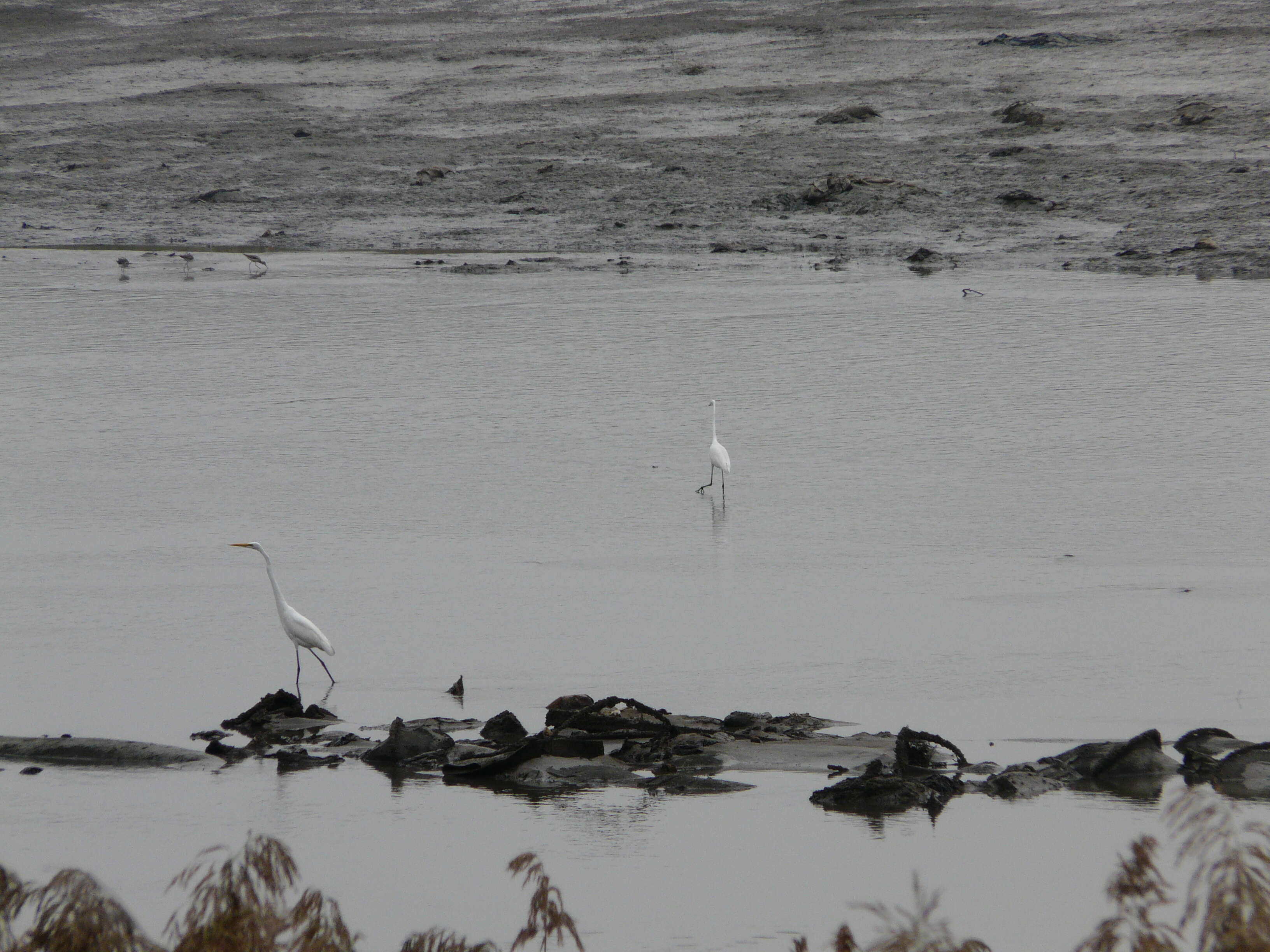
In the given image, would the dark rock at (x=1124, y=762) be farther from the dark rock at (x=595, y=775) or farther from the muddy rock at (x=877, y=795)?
the dark rock at (x=595, y=775)

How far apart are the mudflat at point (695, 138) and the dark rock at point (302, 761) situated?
1048 centimetres

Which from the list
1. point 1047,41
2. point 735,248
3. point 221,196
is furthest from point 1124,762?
point 1047,41

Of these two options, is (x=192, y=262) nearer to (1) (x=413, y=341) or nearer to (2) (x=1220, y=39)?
(1) (x=413, y=341)

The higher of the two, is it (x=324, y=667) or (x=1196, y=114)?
(x=1196, y=114)

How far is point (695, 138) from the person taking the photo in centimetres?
2183

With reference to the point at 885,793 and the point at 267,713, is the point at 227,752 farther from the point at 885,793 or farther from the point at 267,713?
the point at 885,793

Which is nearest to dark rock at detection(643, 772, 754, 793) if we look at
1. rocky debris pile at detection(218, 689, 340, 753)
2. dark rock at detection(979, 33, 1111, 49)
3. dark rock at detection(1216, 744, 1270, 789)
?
rocky debris pile at detection(218, 689, 340, 753)

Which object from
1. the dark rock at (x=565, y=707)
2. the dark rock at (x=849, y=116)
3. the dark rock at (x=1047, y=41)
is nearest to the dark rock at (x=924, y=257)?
the dark rock at (x=849, y=116)

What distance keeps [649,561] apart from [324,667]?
1909mm

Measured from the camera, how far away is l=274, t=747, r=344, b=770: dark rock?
5617 mm

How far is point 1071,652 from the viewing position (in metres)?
6.39

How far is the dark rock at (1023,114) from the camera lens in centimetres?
2075

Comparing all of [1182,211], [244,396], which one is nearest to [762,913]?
[244,396]

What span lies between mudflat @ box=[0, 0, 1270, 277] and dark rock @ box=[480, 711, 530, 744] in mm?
10064
